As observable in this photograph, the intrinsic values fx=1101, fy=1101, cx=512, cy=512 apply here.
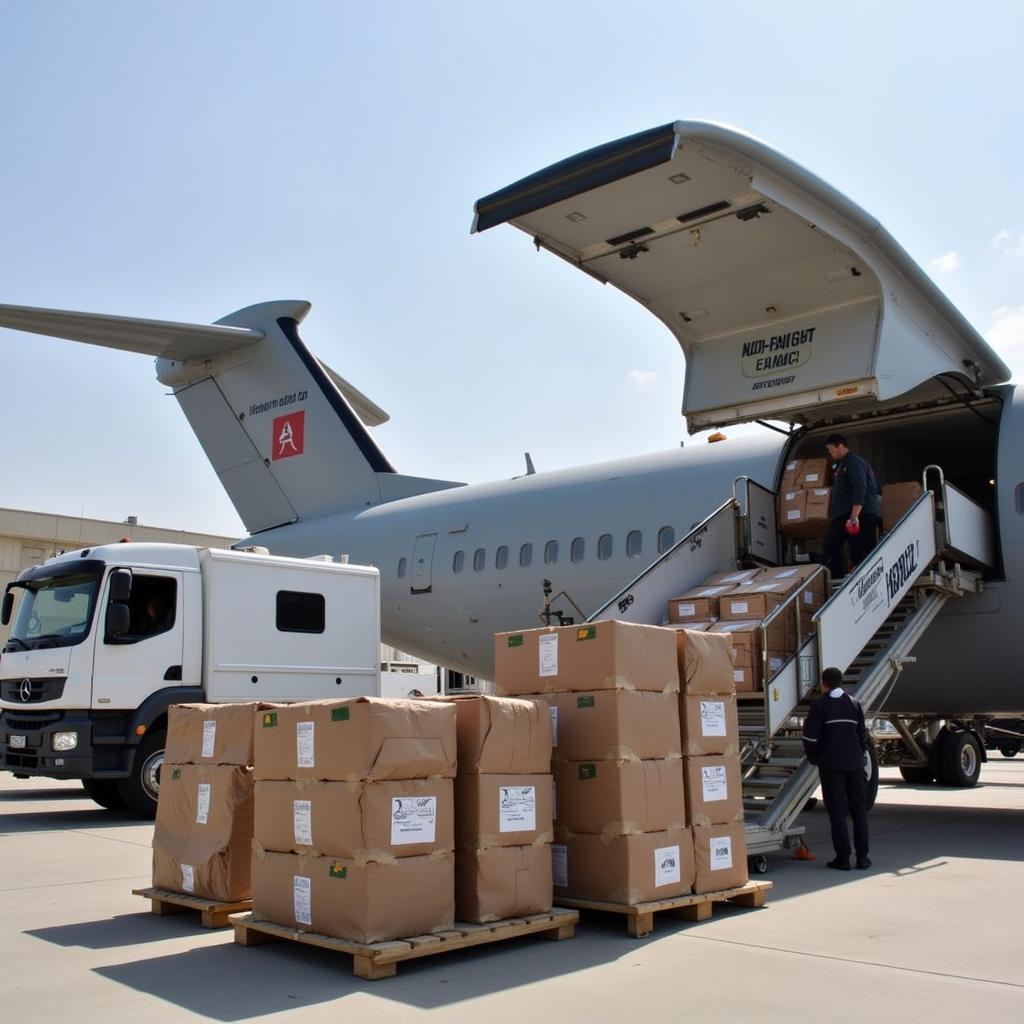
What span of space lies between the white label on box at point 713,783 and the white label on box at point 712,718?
20cm

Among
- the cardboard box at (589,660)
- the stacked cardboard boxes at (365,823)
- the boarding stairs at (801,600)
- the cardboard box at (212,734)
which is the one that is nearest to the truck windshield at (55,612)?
the cardboard box at (212,734)

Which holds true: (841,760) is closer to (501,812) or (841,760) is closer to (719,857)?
(719,857)

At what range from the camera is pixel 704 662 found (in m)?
6.44

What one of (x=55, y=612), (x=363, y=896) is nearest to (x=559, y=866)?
(x=363, y=896)

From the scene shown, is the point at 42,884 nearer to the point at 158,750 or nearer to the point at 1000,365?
the point at 158,750

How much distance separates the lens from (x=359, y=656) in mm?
13016

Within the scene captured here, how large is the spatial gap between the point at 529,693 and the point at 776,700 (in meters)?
2.66

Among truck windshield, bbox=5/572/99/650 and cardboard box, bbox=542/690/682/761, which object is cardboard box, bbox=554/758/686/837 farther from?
truck windshield, bbox=5/572/99/650

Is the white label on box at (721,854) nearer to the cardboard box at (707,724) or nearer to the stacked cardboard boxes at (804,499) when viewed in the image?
the cardboard box at (707,724)

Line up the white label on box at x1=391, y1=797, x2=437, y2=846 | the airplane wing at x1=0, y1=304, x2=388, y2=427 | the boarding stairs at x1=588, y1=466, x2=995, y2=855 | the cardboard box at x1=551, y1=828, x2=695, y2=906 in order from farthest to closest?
the airplane wing at x1=0, y1=304, x2=388, y2=427
the boarding stairs at x1=588, y1=466, x2=995, y2=855
the cardboard box at x1=551, y1=828, x2=695, y2=906
the white label on box at x1=391, y1=797, x2=437, y2=846

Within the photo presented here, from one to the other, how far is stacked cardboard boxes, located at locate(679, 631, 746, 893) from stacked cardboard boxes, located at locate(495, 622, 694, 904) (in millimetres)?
92

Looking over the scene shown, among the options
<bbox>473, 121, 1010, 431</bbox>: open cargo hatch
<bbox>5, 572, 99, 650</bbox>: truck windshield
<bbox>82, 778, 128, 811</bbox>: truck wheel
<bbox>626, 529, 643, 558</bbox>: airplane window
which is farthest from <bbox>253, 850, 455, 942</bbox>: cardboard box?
<bbox>626, 529, 643, 558</bbox>: airplane window

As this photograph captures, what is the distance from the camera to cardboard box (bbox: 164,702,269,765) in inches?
246

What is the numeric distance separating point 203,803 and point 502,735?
1971mm
